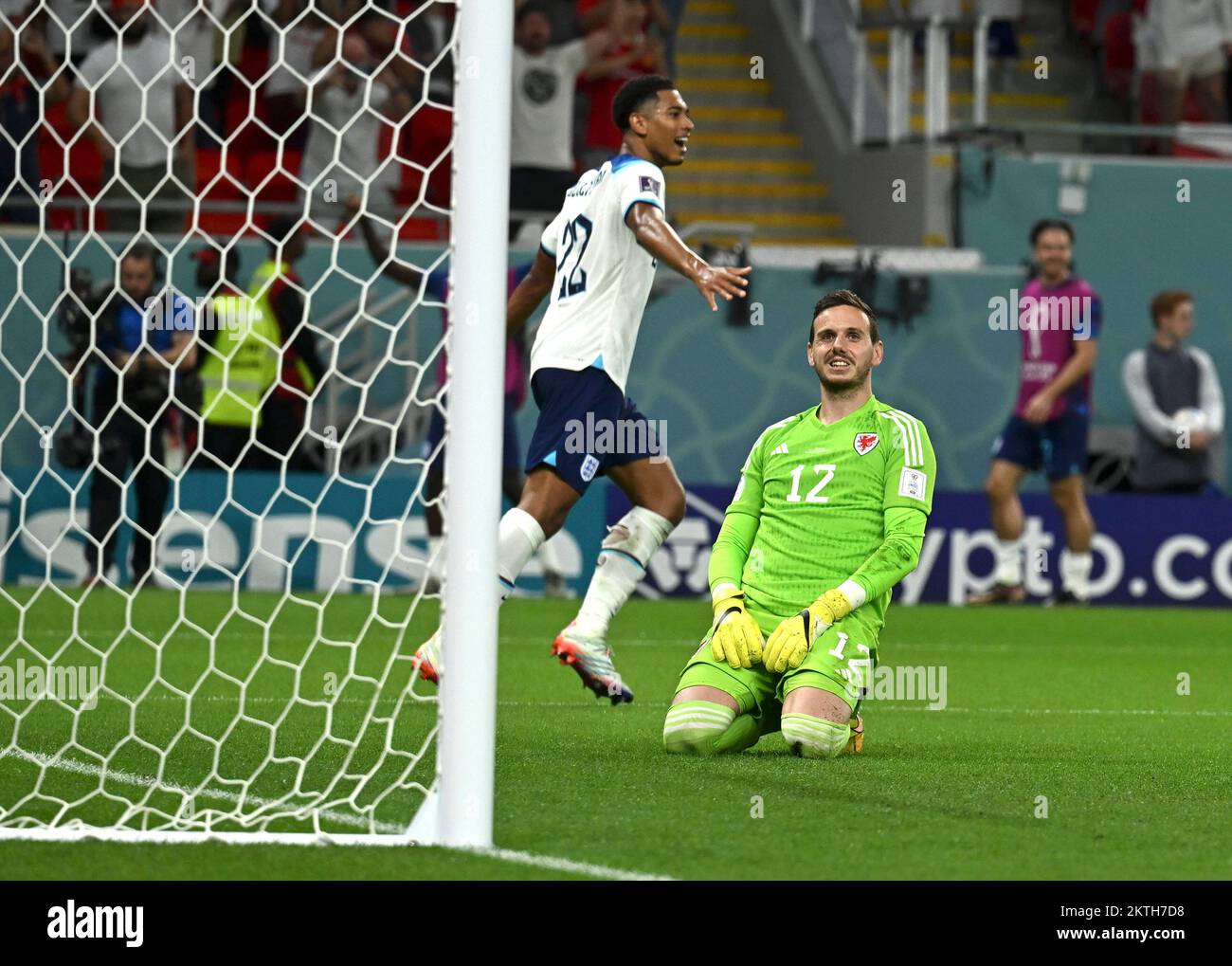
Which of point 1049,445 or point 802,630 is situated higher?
point 1049,445

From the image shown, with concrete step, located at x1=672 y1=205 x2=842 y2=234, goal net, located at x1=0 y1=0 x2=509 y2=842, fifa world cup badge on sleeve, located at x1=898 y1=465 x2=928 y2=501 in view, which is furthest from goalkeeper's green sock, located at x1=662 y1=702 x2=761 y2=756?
concrete step, located at x1=672 y1=205 x2=842 y2=234

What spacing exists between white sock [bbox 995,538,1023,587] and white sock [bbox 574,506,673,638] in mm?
5889

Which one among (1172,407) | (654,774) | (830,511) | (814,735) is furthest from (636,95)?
(1172,407)

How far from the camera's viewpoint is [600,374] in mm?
6395

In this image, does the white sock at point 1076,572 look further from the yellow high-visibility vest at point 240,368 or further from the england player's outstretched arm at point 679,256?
the england player's outstretched arm at point 679,256

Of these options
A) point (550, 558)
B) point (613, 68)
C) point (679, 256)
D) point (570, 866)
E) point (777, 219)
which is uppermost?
point (613, 68)

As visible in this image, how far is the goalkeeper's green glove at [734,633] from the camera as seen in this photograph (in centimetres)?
534

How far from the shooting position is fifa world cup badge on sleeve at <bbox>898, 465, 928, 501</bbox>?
546cm

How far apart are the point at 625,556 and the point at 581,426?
0.45 m

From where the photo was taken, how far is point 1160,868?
12.8 ft

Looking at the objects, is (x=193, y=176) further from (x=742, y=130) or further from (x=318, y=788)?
(x=318, y=788)

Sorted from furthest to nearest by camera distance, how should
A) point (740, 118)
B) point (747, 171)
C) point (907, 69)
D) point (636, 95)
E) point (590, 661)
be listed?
point (740, 118)
point (747, 171)
point (907, 69)
point (636, 95)
point (590, 661)

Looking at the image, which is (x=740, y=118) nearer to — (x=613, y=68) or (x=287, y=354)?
(x=613, y=68)

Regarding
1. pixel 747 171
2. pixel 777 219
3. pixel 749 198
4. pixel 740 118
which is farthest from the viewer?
pixel 740 118
